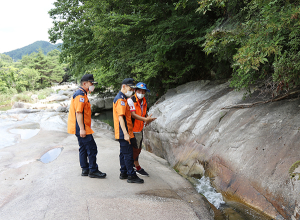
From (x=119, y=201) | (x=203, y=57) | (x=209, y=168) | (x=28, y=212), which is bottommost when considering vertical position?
(x=209, y=168)

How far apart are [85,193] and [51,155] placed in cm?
303

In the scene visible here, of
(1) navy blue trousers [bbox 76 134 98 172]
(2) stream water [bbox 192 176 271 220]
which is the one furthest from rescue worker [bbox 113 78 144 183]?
(2) stream water [bbox 192 176 271 220]

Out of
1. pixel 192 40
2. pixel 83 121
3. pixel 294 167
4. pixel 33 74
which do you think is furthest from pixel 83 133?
pixel 33 74

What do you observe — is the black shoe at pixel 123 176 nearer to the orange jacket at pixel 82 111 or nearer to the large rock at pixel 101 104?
the orange jacket at pixel 82 111

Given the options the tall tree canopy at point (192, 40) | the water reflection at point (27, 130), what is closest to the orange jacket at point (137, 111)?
the tall tree canopy at point (192, 40)

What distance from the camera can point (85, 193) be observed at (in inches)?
140

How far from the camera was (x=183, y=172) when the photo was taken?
556 cm

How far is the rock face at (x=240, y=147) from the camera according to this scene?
3.49 m

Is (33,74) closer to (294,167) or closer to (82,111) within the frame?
(82,111)

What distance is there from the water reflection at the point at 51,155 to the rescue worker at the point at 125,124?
2572mm

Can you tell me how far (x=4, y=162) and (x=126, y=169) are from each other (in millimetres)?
3380

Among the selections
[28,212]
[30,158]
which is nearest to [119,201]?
[28,212]

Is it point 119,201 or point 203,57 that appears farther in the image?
point 203,57

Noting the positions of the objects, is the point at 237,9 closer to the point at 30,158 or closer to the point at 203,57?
the point at 203,57
